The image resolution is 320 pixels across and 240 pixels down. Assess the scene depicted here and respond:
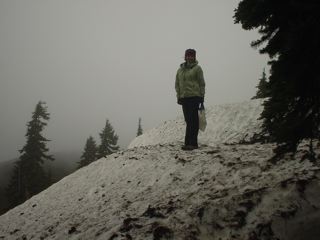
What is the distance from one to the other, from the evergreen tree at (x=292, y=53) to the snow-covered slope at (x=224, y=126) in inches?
320

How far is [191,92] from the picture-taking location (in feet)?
28.5

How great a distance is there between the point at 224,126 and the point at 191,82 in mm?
7376

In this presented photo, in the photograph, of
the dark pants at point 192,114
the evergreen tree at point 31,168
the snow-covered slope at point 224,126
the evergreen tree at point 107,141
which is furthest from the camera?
the evergreen tree at point 107,141

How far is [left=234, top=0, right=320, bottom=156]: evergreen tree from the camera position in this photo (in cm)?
342

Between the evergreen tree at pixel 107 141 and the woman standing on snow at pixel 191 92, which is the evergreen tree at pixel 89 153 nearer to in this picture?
the evergreen tree at pixel 107 141

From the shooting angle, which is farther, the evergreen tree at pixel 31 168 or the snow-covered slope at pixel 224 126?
the evergreen tree at pixel 31 168

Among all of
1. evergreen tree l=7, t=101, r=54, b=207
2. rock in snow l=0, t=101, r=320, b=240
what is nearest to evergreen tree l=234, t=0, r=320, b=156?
rock in snow l=0, t=101, r=320, b=240

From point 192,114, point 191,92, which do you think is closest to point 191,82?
point 191,92

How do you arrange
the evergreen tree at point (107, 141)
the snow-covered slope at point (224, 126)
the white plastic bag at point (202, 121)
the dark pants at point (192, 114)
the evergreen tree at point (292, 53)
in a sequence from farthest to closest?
the evergreen tree at point (107, 141) → the snow-covered slope at point (224, 126) → the white plastic bag at point (202, 121) → the dark pants at point (192, 114) → the evergreen tree at point (292, 53)

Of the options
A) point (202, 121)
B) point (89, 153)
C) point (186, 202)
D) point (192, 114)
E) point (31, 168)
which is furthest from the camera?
point (89, 153)

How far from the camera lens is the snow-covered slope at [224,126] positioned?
44.5 ft

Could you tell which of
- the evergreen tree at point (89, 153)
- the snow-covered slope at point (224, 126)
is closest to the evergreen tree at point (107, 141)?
the evergreen tree at point (89, 153)

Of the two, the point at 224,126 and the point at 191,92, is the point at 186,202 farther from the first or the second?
the point at 224,126

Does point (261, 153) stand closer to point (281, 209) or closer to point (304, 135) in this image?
point (281, 209)
